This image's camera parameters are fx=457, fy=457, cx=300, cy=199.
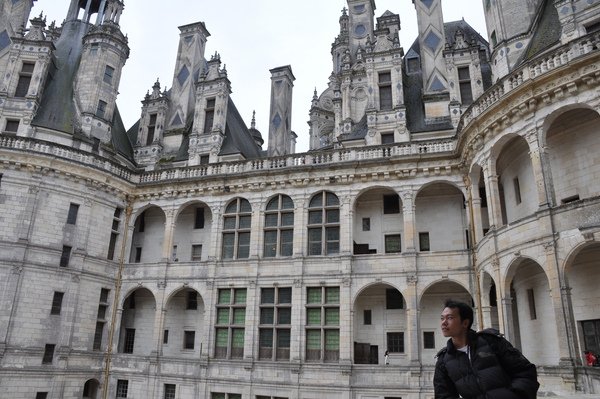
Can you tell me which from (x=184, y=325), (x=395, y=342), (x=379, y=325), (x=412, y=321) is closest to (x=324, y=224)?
(x=379, y=325)

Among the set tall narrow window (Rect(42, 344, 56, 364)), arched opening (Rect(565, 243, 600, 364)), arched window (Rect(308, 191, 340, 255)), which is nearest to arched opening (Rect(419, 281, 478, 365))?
arched window (Rect(308, 191, 340, 255))

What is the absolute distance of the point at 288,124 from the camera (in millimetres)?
33500

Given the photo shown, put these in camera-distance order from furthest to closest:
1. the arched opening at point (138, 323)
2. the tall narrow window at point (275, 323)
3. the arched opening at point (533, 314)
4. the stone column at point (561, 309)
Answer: the arched opening at point (138, 323) < the tall narrow window at point (275, 323) < the arched opening at point (533, 314) < the stone column at point (561, 309)

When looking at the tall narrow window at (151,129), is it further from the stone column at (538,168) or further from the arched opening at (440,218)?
the stone column at (538,168)

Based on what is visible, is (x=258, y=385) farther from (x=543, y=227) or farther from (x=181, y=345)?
(x=543, y=227)

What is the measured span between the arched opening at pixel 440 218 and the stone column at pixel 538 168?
24.7 feet

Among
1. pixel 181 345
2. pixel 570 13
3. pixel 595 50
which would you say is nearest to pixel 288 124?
pixel 181 345

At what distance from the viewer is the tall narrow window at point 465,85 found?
26188mm

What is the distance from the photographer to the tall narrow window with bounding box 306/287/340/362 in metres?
23.3

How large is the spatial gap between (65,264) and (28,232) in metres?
2.55

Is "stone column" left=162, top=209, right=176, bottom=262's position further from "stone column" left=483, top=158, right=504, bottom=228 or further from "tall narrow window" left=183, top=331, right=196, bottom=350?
"stone column" left=483, top=158, right=504, bottom=228

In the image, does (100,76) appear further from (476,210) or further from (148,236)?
(476,210)

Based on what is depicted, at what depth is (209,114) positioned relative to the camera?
3184 cm

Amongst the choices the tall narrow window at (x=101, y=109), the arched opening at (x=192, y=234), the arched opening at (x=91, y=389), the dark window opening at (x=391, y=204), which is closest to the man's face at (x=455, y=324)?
the dark window opening at (x=391, y=204)
